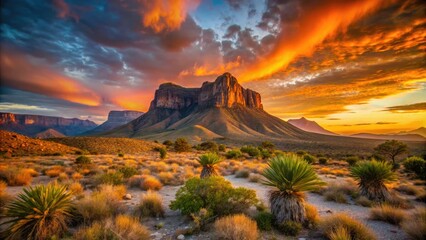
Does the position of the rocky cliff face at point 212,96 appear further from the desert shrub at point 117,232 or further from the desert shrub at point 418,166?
the desert shrub at point 117,232

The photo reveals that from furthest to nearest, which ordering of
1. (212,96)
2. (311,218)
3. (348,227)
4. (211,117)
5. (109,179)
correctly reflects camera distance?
1. (212,96)
2. (211,117)
3. (109,179)
4. (311,218)
5. (348,227)

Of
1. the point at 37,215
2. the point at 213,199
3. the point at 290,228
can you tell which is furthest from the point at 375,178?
the point at 37,215

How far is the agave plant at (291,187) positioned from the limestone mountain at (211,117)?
8445 cm

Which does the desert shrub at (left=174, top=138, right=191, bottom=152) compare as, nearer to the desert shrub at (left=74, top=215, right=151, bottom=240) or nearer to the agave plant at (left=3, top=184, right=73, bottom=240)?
the agave plant at (left=3, top=184, right=73, bottom=240)

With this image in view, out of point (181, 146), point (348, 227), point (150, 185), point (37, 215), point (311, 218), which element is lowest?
point (181, 146)

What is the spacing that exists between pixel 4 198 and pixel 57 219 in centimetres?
378

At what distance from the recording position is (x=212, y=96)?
157 m

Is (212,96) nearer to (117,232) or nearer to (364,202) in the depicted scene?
(364,202)

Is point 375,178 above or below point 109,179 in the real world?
above

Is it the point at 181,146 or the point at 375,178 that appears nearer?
the point at 375,178

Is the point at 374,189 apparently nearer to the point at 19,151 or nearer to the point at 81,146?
the point at 19,151

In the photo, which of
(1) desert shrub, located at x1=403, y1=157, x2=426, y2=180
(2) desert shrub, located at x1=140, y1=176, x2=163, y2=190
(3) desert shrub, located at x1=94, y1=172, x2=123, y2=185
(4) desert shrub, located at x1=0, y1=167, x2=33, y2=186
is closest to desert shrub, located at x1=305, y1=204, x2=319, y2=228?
(2) desert shrub, located at x1=140, y1=176, x2=163, y2=190

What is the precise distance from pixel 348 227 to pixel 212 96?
153974 millimetres

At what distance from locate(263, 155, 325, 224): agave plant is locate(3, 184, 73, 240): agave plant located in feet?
19.4
